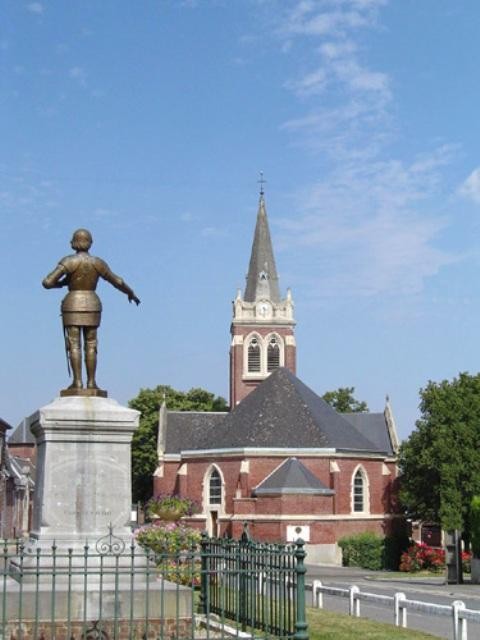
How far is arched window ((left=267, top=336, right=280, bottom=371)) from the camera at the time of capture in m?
72.3

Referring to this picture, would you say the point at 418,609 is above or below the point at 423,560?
above

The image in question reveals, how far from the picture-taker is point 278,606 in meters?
11.4

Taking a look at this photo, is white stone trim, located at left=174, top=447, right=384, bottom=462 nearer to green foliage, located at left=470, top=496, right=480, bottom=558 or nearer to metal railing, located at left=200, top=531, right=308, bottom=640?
green foliage, located at left=470, top=496, right=480, bottom=558

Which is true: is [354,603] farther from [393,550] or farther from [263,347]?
[263,347]

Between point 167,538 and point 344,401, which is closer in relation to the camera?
point 167,538

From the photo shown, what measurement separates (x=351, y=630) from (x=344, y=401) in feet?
227

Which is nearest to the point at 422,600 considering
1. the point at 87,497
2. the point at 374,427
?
the point at 87,497

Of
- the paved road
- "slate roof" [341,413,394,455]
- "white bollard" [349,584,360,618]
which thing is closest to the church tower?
"slate roof" [341,413,394,455]

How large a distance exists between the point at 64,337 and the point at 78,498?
2.31m

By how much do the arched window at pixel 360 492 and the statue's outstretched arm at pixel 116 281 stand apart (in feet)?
128

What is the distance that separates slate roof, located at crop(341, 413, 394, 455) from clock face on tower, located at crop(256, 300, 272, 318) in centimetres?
1093

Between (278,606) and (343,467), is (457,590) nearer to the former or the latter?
(278,606)

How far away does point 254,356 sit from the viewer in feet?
237

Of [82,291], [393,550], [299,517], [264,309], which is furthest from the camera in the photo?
[264,309]
